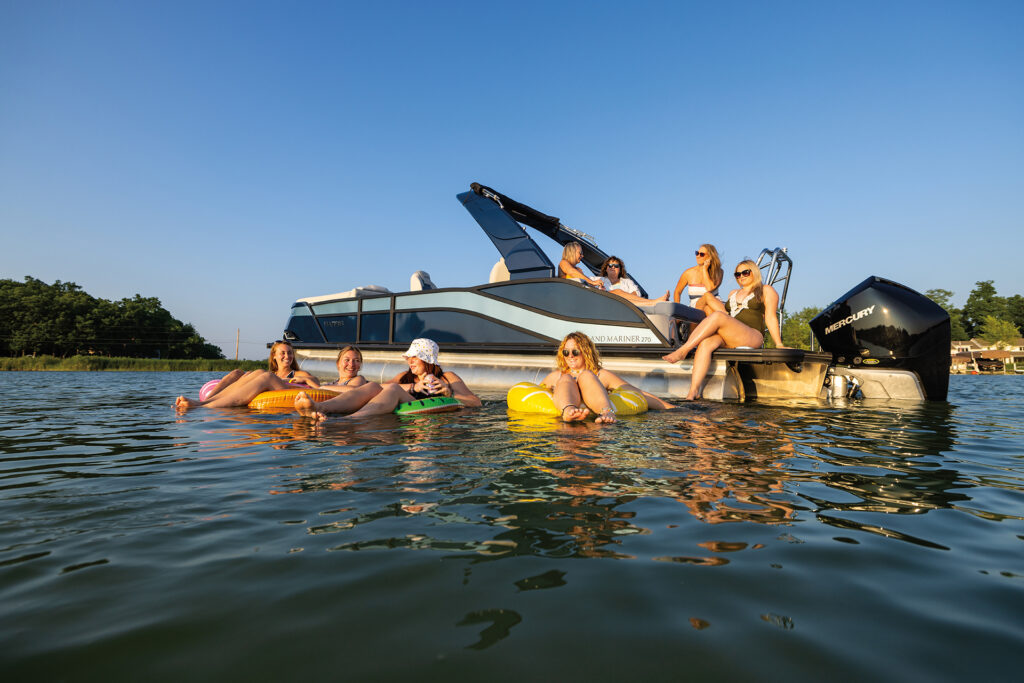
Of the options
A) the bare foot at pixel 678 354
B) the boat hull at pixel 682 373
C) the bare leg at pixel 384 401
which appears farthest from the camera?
the bare foot at pixel 678 354

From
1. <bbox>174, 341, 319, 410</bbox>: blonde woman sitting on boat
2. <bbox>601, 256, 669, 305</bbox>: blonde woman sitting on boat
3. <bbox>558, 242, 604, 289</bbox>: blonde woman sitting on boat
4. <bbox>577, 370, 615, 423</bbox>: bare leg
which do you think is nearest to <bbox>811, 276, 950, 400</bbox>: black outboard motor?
<bbox>601, 256, 669, 305</bbox>: blonde woman sitting on boat

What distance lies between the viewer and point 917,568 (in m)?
1.59

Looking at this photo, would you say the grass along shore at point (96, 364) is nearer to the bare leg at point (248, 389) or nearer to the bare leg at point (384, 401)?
the bare leg at point (248, 389)

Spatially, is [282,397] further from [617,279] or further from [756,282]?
[756,282]

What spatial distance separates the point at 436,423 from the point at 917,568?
3.79 meters

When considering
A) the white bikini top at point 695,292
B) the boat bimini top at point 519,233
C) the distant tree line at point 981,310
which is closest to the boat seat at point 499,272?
the boat bimini top at point 519,233

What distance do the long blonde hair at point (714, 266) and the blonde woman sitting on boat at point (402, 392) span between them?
412 centimetres

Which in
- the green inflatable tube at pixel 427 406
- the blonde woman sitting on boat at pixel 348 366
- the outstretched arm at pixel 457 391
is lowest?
the green inflatable tube at pixel 427 406

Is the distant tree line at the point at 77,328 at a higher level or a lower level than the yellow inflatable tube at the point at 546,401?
higher

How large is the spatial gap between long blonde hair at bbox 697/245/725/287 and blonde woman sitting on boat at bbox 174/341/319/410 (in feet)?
19.0

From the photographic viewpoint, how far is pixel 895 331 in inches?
257

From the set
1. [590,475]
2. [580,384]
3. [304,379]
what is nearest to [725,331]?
[580,384]

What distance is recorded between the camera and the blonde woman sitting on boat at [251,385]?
616cm

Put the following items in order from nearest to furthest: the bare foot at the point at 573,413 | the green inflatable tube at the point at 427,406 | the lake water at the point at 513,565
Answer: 1. the lake water at the point at 513,565
2. the bare foot at the point at 573,413
3. the green inflatable tube at the point at 427,406
